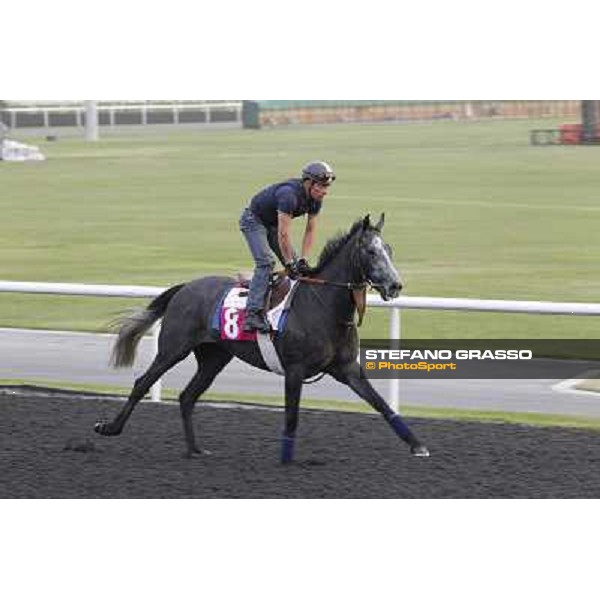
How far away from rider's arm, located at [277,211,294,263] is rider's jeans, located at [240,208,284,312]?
0.10m

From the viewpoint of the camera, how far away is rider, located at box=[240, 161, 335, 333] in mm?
8023

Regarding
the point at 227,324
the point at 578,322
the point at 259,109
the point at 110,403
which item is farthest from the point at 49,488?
the point at 259,109

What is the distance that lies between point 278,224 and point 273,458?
1383 mm

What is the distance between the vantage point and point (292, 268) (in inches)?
324

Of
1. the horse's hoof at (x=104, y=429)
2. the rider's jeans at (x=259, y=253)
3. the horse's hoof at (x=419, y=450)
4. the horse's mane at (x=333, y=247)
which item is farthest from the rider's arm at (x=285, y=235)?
the horse's hoof at (x=104, y=429)

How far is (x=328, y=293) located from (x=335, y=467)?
100 centimetres

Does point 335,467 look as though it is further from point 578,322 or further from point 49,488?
point 578,322

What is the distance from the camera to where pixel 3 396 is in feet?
35.5

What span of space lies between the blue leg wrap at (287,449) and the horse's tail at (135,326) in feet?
3.91

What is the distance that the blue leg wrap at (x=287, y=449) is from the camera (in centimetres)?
828

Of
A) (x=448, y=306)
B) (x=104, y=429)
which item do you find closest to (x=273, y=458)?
(x=104, y=429)

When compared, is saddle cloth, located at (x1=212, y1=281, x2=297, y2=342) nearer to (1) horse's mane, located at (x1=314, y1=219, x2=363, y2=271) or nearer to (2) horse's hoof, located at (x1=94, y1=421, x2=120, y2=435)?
(1) horse's mane, located at (x1=314, y1=219, x2=363, y2=271)

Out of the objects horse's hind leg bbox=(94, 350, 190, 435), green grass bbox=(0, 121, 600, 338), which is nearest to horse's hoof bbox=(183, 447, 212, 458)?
horse's hind leg bbox=(94, 350, 190, 435)

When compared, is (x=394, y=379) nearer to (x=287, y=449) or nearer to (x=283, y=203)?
(x=287, y=449)
